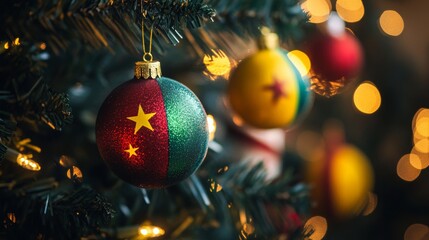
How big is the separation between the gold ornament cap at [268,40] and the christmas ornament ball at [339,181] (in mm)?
665

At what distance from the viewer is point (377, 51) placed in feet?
6.06

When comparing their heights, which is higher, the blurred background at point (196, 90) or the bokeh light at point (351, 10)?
the bokeh light at point (351, 10)

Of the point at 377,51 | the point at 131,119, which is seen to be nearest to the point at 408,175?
the point at 377,51

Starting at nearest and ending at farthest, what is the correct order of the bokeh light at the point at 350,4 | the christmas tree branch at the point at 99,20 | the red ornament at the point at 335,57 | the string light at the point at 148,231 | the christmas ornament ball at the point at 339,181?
the christmas tree branch at the point at 99,20
the string light at the point at 148,231
the red ornament at the point at 335,57
the christmas ornament ball at the point at 339,181
the bokeh light at the point at 350,4

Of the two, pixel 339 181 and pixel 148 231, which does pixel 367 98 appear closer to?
pixel 339 181

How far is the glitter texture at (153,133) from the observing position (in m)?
0.52

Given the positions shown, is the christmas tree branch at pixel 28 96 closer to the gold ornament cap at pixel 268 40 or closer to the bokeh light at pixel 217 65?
the bokeh light at pixel 217 65

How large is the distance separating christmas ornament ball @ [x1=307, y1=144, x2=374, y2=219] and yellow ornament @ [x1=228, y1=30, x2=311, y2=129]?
2.10 ft

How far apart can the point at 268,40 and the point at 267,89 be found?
0.26ft

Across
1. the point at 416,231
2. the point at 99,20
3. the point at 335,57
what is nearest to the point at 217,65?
the point at 99,20

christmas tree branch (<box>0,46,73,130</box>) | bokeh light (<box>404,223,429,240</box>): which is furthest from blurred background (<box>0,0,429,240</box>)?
bokeh light (<box>404,223,429,240</box>)

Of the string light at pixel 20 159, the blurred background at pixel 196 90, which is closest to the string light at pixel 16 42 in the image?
the blurred background at pixel 196 90

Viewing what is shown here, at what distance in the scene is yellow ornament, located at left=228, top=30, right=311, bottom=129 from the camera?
2.65 ft

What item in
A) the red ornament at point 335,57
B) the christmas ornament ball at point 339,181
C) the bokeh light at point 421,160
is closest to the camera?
the red ornament at point 335,57
